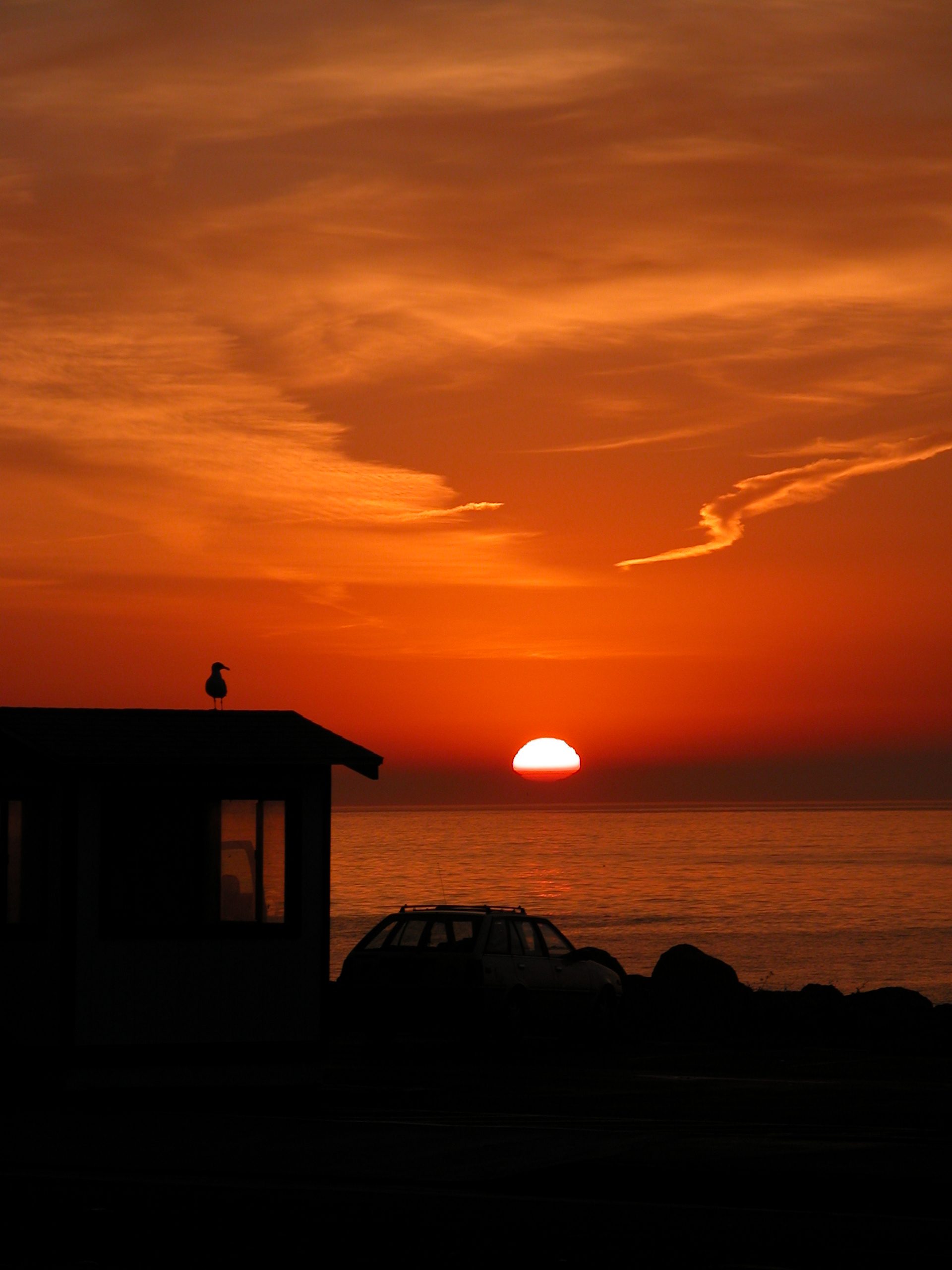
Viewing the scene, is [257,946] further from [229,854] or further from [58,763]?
[58,763]

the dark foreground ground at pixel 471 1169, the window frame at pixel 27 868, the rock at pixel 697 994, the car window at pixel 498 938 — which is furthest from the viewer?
the rock at pixel 697 994

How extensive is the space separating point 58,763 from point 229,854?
2099 millimetres

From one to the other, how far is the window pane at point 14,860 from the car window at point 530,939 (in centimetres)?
894

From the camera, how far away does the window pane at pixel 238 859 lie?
795 inches

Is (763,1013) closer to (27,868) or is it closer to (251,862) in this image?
(251,862)

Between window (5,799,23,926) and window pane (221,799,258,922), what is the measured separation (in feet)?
6.94

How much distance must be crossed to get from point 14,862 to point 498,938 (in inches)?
332

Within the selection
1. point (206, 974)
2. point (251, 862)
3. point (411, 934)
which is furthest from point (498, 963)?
point (206, 974)

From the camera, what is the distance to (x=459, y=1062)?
953 inches

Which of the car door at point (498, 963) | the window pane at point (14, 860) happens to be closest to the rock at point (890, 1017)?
the car door at point (498, 963)

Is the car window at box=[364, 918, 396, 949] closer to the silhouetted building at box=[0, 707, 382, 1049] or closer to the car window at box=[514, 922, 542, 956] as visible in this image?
the car window at box=[514, 922, 542, 956]

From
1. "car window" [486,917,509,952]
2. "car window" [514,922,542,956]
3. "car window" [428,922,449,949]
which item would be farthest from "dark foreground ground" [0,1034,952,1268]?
"car window" [514,922,542,956]

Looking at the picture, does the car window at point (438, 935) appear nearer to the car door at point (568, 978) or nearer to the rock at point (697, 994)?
the car door at point (568, 978)

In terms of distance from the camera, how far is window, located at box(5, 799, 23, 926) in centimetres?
2011
